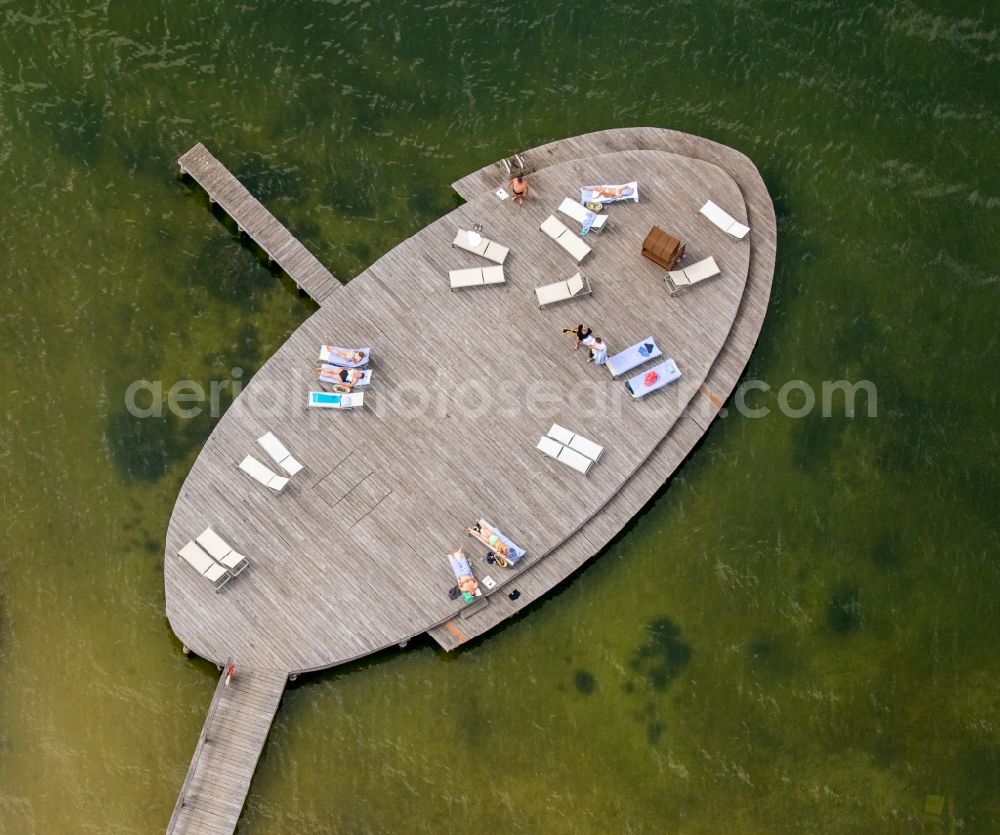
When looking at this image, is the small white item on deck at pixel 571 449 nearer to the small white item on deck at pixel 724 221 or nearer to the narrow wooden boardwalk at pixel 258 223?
the small white item on deck at pixel 724 221

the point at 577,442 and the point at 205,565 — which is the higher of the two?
the point at 577,442

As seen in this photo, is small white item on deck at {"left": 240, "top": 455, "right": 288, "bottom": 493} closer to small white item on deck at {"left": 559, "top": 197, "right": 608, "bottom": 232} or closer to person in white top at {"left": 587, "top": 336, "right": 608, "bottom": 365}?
person in white top at {"left": 587, "top": 336, "right": 608, "bottom": 365}

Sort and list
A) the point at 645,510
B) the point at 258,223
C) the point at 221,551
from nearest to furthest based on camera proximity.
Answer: the point at 221,551 → the point at 645,510 → the point at 258,223

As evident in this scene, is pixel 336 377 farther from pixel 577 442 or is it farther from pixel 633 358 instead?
pixel 633 358

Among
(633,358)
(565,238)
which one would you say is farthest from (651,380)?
(565,238)

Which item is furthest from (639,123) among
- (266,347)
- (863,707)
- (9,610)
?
(9,610)

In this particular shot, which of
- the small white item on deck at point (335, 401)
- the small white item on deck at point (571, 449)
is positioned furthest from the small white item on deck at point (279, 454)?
the small white item on deck at point (571, 449)

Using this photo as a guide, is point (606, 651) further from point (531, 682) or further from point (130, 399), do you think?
point (130, 399)
